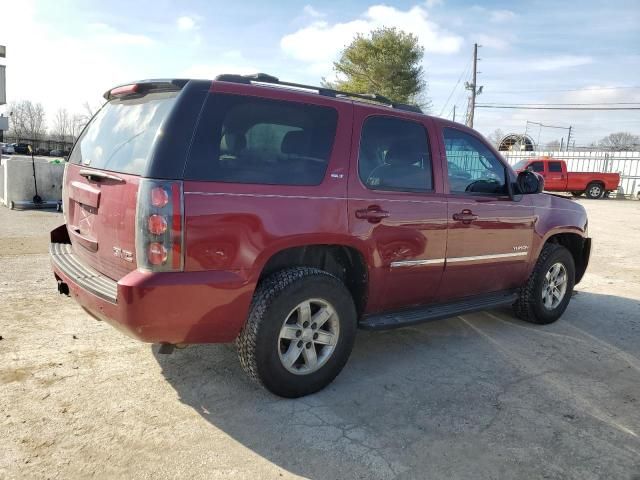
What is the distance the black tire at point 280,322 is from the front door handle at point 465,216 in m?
→ 1.22

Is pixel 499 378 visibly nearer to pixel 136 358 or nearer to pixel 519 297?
pixel 519 297

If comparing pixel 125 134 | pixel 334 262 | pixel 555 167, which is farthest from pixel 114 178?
pixel 555 167

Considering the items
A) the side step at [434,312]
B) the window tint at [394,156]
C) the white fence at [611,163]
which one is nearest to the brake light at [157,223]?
the window tint at [394,156]

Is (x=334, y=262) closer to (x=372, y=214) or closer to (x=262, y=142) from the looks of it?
(x=372, y=214)

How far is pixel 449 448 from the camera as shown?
278 cm

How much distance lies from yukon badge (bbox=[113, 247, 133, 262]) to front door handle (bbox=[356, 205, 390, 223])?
144cm

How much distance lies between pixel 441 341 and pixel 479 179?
4.85 feet

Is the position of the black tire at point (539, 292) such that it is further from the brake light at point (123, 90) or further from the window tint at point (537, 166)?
the window tint at point (537, 166)

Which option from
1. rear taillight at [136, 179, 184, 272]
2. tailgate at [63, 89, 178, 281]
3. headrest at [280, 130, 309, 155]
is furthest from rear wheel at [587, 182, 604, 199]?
rear taillight at [136, 179, 184, 272]

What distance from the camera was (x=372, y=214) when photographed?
339 cm

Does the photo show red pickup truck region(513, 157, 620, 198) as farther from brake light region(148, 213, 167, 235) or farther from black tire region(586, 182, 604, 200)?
brake light region(148, 213, 167, 235)

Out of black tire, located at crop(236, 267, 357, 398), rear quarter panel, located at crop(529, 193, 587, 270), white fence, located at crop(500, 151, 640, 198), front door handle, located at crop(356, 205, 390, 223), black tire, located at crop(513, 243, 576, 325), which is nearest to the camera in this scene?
black tire, located at crop(236, 267, 357, 398)

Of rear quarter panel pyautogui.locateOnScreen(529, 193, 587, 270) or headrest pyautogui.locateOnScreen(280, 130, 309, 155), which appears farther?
rear quarter panel pyautogui.locateOnScreen(529, 193, 587, 270)

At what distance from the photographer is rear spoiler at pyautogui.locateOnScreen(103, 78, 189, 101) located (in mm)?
2898
